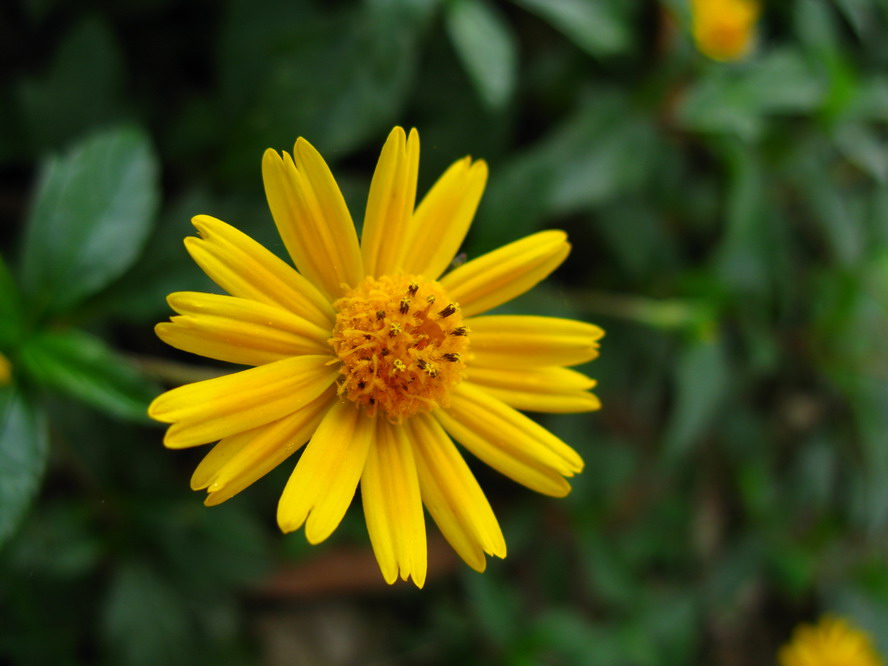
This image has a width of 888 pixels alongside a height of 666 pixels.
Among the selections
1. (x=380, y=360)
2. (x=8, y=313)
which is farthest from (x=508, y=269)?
(x=8, y=313)

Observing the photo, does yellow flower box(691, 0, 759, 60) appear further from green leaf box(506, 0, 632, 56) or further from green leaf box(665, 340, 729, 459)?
green leaf box(665, 340, 729, 459)

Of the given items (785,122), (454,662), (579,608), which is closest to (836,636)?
(579,608)

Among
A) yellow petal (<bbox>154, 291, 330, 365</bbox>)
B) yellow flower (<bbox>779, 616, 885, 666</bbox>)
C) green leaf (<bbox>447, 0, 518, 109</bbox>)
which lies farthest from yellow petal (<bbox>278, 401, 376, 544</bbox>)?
yellow flower (<bbox>779, 616, 885, 666</bbox>)

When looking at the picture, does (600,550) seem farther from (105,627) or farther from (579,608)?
(105,627)

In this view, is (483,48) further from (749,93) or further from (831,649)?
(831,649)

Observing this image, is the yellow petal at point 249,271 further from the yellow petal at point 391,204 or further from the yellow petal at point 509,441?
the yellow petal at point 509,441

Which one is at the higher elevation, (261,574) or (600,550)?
(600,550)

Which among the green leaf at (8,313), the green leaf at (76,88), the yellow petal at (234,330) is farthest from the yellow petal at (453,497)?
the green leaf at (76,88)
